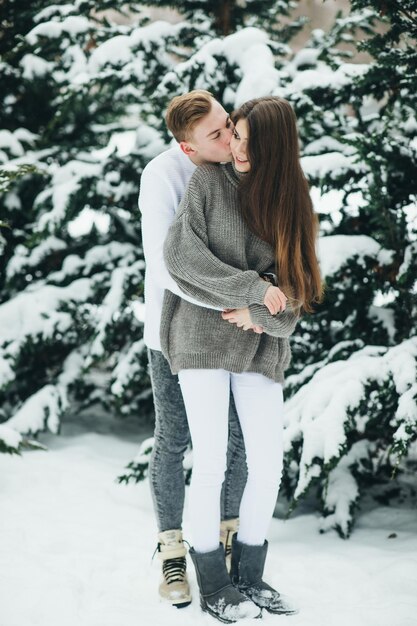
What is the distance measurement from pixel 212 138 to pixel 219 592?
160cm

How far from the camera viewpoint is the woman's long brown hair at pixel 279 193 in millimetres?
1972

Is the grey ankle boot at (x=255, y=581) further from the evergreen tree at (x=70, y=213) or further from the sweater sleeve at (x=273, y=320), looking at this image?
the evergreen tree at (x=70, y=213)

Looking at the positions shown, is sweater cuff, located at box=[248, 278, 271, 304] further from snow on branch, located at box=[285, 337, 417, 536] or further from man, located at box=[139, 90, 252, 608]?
snow on branch, located at box=[285, 337, 417, 536]

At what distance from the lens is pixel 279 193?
201 cm

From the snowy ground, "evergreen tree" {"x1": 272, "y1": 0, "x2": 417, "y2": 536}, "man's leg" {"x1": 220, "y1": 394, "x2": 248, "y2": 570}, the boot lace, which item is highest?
"evergreen tree" {"x1": 272, "y1": 0, "x2": 417, "y2": 536}

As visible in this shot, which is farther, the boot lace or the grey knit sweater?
the boot lace

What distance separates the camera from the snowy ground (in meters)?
2.17

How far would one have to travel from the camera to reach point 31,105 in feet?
15.1

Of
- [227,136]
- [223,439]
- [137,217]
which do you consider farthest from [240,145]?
[137,217]

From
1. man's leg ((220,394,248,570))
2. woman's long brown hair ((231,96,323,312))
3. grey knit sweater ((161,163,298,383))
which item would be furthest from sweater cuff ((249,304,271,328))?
man's leg ((220,394,248,570))

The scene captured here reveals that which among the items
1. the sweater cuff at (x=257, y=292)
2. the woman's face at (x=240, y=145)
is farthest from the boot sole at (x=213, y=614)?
the woman's face at (x=240, y=145)

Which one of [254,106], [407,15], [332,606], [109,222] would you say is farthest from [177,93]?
[332,606]

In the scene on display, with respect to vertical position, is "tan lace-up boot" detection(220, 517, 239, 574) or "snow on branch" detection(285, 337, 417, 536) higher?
"snow on branch" detection(285, 337, 417, 536)

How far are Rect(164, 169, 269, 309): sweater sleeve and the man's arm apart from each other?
0.33ft
